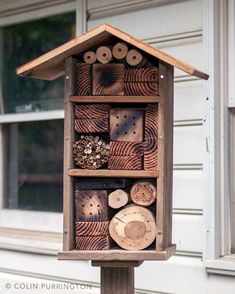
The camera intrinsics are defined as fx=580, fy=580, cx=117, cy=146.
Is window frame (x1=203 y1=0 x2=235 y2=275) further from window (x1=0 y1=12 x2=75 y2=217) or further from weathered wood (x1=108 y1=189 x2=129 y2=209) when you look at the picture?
window (x1=0 y1=12 x2=75 y2=217)

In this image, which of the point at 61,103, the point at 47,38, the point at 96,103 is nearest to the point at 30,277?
the point at 61,103

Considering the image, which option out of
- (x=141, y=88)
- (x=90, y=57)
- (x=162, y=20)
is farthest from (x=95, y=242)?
(x=162, y=20)

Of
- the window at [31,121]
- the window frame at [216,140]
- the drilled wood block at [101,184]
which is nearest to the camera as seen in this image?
the drilled wood block at [101,184]

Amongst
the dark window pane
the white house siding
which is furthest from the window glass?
the white house siding

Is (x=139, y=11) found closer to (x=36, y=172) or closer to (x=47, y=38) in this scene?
(x=47, y=38)

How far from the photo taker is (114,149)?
2277mm

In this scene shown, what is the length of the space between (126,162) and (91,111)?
0.25m

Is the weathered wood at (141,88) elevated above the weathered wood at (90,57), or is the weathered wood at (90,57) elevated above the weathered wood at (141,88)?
the weathered wood at (90,57)

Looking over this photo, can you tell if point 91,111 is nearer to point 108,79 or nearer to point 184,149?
point 108,79

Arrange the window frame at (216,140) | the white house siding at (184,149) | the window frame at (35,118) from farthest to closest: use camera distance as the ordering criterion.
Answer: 1. the window frame at (35,118)
2. the white house siding at (184,149)
3. the window frame at (216,140)

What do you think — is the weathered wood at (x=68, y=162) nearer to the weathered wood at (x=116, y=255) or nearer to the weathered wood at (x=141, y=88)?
the weathered wood at (x=116, y=255)

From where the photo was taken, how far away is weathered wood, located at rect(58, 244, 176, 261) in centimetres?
220

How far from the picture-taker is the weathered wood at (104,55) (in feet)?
7.57

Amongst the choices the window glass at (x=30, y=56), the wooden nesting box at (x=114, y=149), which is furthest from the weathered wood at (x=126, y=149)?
the window glass at (x=30, y=56)
